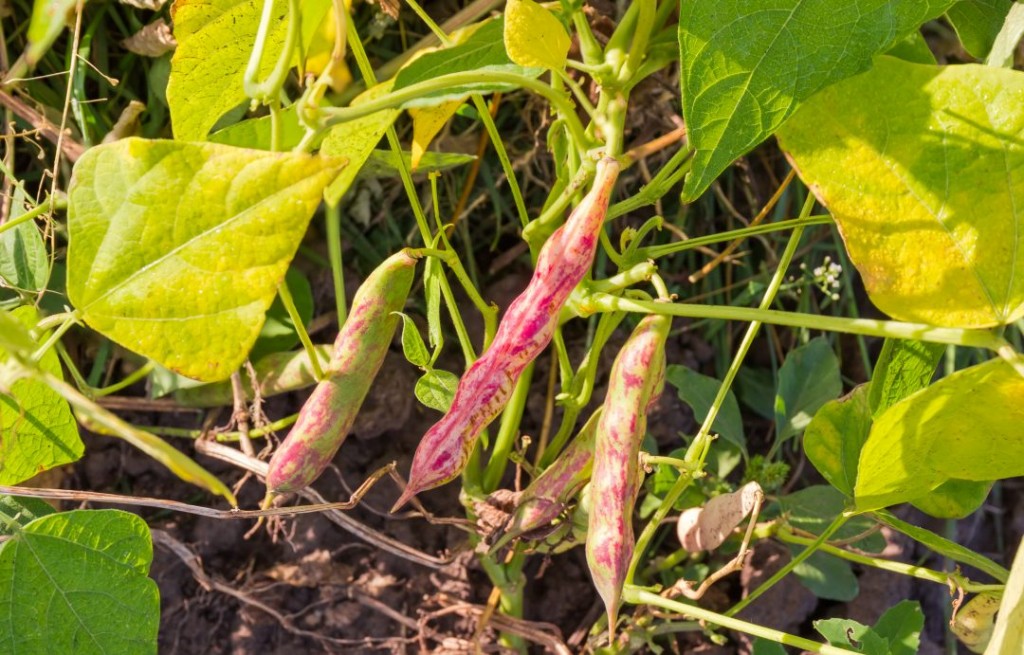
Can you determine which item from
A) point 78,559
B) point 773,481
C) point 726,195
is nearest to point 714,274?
point 726,195

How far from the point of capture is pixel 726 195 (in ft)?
4.61

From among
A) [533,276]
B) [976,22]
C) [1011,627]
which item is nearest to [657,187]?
[533,276]

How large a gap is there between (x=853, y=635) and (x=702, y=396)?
15.0 inches

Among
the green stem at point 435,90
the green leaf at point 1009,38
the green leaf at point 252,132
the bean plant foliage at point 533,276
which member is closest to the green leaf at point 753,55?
the bean plant foliage at point 533,276

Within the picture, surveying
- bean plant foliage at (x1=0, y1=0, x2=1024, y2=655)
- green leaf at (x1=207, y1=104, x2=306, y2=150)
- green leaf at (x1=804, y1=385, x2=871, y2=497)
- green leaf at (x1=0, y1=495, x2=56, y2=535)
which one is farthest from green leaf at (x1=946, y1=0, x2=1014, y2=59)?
green leaf at (x1=0, y1=495, x2=56, y2=535)

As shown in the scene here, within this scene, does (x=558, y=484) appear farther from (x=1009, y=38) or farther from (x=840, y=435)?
(x=1009, y=38)

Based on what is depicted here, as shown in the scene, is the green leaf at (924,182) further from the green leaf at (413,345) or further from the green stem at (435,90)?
the green leaf at (413,345)

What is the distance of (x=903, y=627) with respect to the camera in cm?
112

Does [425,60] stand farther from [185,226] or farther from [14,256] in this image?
[14,256]

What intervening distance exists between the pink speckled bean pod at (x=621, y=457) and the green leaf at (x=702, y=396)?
38cm

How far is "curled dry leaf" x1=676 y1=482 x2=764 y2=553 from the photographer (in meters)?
1.01

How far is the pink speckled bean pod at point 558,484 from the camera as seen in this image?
1.00 metres

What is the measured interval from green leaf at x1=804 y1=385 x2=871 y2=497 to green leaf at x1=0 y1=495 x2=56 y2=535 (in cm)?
85

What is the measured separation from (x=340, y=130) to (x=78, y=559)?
52cm
